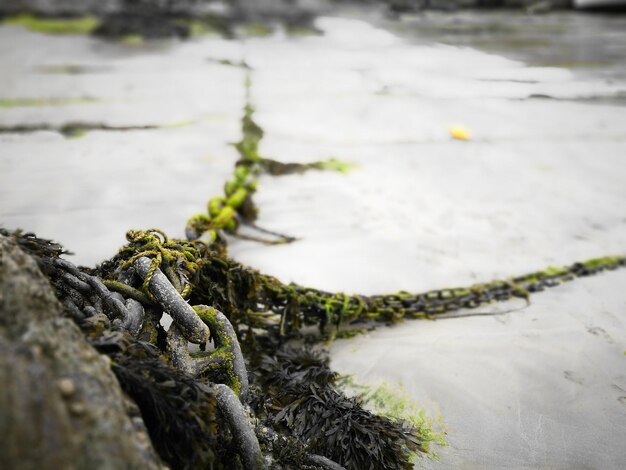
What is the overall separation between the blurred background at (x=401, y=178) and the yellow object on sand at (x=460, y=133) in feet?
0.06

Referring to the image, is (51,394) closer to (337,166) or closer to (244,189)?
(244,189)

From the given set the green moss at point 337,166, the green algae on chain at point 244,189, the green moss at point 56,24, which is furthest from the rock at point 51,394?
the green moss at point 56,24

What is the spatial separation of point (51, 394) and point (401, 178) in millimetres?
3132

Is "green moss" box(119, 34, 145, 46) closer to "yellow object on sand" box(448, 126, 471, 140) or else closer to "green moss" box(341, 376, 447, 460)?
"yellow object on sand" box(448, 126, 471, 140)

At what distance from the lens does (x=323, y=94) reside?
533cm

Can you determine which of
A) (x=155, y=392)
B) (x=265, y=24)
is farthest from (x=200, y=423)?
(x=265, y=24)

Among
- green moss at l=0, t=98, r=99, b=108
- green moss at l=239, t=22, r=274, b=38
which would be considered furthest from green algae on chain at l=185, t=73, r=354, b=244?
green moss at l=239, t=22, r=274, b=38

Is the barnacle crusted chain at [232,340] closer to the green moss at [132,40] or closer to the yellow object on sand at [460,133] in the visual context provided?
the yellow object on sand at [460,133]

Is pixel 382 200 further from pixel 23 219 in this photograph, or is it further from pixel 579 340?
pixel 23 219

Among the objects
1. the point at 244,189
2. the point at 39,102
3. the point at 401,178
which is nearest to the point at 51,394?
the point at 244,189

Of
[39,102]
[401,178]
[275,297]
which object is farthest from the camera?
[39,102]

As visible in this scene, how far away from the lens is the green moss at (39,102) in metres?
4.62

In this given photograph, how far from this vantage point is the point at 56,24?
7.97 m

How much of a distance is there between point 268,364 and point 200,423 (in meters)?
0.80
